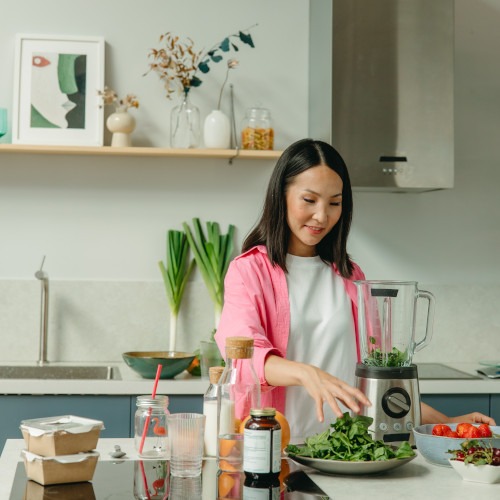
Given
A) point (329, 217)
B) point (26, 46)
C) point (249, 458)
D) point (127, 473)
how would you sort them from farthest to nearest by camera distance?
point (26, 46) → point (329, 217) → point (127, 473) → point (249, 458)

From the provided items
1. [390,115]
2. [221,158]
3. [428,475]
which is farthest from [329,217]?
[221,158]

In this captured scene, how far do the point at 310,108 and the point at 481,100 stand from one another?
0.80m

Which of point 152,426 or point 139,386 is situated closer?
point 152,426

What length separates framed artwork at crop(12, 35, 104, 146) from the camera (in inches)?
126

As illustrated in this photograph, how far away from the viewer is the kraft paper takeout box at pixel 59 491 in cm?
133

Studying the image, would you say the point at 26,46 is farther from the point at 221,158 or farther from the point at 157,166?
the point at 221,158

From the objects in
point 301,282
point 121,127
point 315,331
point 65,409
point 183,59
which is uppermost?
point 183,59

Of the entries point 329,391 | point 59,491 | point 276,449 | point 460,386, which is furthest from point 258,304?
point 460,386

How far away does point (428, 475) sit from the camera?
1.50 meters

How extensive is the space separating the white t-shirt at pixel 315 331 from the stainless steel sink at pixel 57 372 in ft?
4.10

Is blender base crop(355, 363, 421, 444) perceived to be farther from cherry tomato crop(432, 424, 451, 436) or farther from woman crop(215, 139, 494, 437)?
woman crop(215, 139, 494, 437)

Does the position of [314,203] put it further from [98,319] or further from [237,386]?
[98,319]

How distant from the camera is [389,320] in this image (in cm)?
176

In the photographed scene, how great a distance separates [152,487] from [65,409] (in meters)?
1.47
